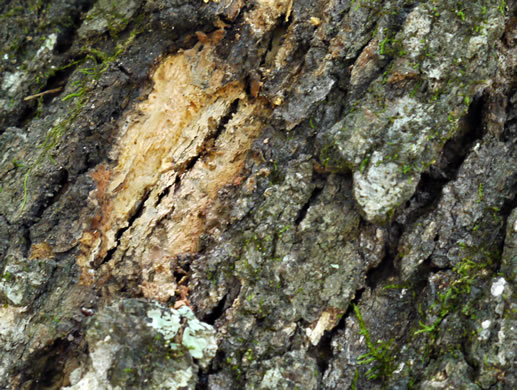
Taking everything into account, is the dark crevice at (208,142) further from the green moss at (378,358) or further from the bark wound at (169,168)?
the green moss at (378,358)

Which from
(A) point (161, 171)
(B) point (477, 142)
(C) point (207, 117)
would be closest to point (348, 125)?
(B) point (477, 142)

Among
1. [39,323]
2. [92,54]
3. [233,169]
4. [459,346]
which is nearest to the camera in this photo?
[459,346]

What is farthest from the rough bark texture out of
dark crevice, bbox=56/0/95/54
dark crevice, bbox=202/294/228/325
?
dark crevice, bbox=56/0/95/54

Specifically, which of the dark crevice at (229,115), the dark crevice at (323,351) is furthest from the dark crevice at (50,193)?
the dark crevice at (323,351)

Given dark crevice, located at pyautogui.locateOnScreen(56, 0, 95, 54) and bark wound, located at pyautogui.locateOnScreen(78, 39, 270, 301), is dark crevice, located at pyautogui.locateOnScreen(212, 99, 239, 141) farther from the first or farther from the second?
dark crevice, located at pyautogui.locateOnScreen(56, 0, 95, 54)

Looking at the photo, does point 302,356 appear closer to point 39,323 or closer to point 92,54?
point 39,323

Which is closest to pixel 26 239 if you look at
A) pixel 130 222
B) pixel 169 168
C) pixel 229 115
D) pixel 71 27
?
pixel 130 222
